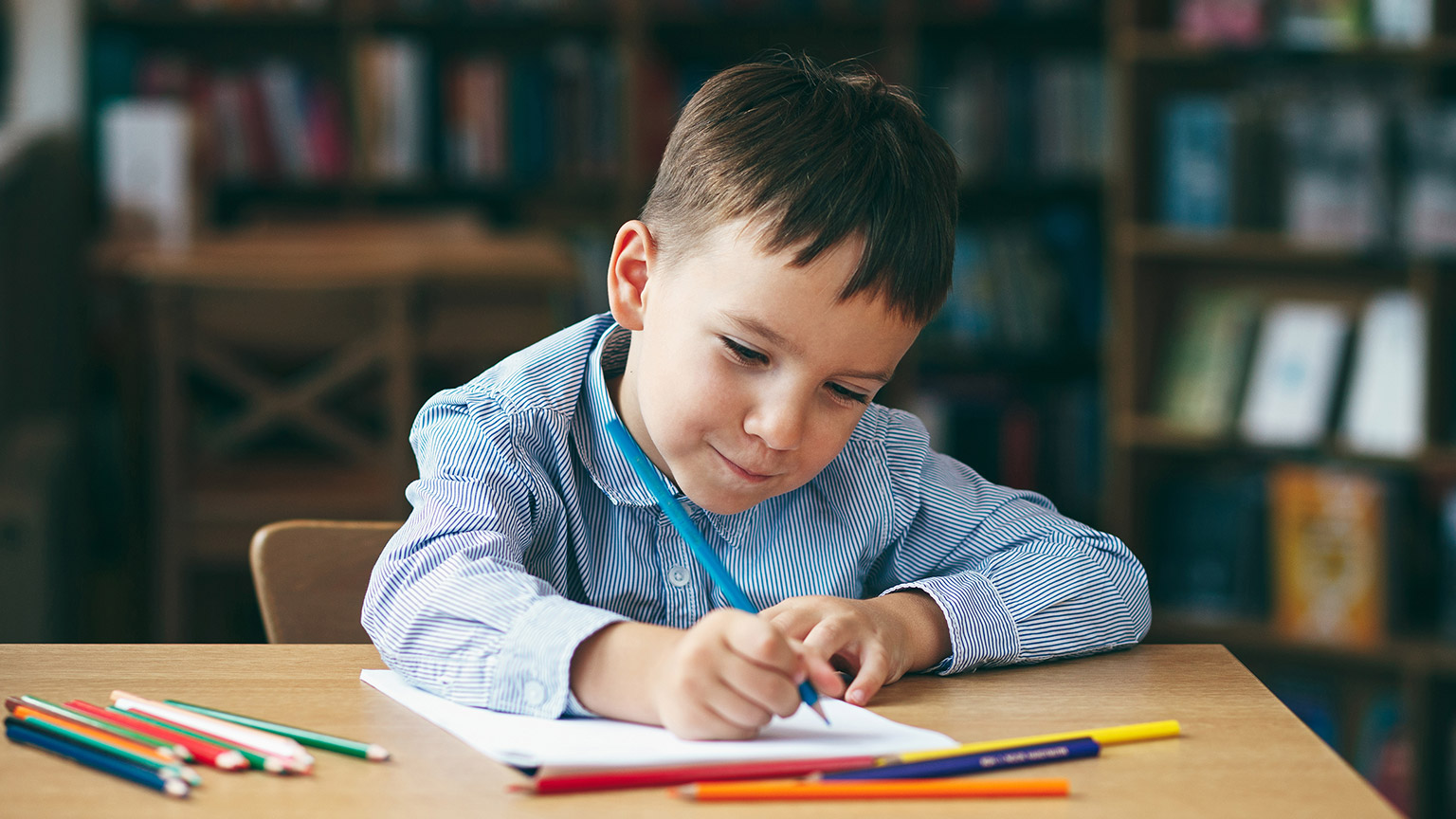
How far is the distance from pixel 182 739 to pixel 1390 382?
2241 millimetres

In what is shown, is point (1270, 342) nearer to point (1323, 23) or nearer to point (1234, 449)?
point (1234, 449)

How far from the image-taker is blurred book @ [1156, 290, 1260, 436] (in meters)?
2.60

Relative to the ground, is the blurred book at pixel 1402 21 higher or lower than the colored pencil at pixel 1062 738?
higher

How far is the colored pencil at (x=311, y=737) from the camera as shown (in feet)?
2.10

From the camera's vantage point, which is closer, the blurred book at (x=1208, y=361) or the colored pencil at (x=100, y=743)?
the colored pencil at (x=100, y=743)

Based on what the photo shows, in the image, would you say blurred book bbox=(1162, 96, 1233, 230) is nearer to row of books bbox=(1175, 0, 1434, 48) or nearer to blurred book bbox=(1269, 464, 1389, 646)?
row of books bbox=(1175, 0, 1434, 48)

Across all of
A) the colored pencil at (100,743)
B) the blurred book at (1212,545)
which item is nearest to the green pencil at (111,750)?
the colored pencil at (100,743)

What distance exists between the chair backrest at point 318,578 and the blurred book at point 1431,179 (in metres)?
1.94

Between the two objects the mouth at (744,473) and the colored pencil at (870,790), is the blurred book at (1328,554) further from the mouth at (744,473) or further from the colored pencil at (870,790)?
the colored pencil at (870,790)

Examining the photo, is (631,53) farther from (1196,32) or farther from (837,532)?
(837,532)

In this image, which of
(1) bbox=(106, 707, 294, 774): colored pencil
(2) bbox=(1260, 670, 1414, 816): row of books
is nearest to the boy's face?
(1) bbox=(106, 707, 294, 774): colored pencil

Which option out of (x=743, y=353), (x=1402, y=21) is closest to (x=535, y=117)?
(x=1402, y=21)

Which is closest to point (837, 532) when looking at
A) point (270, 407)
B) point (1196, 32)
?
point (270, 407)

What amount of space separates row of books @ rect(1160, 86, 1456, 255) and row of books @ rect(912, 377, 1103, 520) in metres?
0.84
